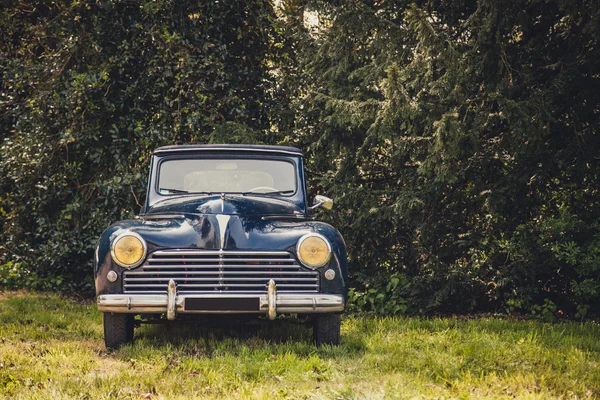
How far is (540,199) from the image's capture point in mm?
7199

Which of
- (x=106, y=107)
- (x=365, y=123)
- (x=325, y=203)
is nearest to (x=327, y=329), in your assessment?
(x=325, y=203)

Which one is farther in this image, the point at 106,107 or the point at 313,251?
the point at 106,107

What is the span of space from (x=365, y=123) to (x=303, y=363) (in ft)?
11.8

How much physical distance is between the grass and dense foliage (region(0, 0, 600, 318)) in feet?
3.95

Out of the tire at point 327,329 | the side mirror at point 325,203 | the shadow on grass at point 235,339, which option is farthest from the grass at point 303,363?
the side mirror at point 325,203

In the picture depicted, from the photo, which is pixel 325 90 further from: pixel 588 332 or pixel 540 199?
pixel 588 332

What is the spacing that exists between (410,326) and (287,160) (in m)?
2.04

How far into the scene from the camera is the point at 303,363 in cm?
440

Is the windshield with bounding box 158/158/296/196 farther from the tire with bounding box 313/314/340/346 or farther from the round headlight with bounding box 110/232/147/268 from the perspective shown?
the tire with bounding box 313/314/340/346

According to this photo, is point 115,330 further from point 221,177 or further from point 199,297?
point 221,177

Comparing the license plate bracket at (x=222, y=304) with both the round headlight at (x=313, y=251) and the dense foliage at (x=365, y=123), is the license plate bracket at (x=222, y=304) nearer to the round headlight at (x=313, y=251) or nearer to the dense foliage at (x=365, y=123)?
the round headlight at (x=313, y=251)

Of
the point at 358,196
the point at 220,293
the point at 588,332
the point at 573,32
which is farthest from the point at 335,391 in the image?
the point at 573,32

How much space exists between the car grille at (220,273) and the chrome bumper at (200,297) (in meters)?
0.08

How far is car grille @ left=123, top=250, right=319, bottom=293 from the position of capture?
4.76 meters
